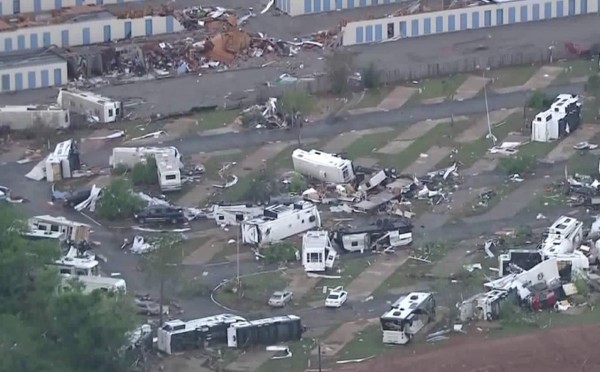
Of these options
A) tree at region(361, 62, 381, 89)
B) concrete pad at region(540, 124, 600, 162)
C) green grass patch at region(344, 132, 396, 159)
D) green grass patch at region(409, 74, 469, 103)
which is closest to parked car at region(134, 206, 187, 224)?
green grass patch at region(344, 132, 396, 159)

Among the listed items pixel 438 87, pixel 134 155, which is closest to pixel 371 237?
pixel 134 155

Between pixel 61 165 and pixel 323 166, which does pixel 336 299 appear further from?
pixel 61 165

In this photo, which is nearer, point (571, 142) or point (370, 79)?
point (571, 142)

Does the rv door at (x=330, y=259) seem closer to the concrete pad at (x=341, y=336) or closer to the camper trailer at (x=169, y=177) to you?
the concrete pad at (x=341, y=336)

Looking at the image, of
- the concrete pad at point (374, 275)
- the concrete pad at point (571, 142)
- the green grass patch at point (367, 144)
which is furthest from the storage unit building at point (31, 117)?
A: the concrete pad at point (374, 275)

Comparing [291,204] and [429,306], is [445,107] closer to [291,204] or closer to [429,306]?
[291,204]

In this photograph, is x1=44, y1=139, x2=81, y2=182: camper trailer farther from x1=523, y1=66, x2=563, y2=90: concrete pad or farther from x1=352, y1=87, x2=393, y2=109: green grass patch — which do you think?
x1=523, y1=66, x2=563, y2=90: concrete pad

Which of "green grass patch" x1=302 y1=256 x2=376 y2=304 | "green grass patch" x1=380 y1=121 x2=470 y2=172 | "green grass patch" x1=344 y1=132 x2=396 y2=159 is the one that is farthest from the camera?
"green grass patch" x1=344 y1=132 x2=396 y2=159
